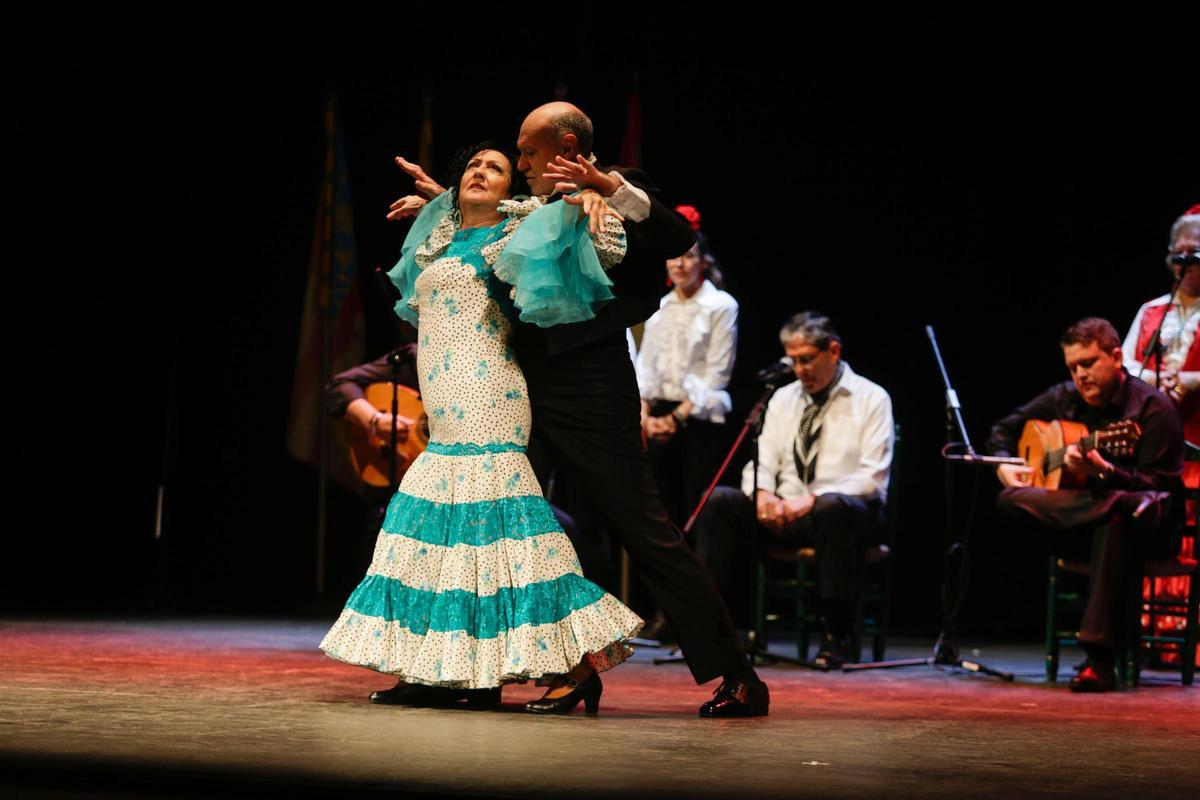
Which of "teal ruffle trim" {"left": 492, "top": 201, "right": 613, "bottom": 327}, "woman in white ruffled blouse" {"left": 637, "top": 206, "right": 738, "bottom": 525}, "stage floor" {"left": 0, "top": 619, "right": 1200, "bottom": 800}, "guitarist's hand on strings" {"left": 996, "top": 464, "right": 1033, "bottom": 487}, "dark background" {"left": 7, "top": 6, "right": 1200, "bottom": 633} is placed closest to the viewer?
"stage floor" {"left": 0, "top": 619, "right": 1200, "bottom": 800}

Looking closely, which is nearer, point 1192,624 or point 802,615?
point 1192,624

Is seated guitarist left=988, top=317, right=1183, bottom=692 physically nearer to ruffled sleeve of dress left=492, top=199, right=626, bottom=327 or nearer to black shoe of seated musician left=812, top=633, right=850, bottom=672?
black shoe of seated musician left=812, top=633, right=850, bottom=672

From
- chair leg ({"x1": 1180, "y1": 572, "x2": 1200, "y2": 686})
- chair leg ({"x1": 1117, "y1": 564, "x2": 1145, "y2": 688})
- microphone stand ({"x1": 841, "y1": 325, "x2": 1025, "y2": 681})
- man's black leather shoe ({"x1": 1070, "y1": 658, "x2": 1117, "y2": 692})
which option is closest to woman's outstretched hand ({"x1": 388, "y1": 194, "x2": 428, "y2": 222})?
microphone stand ({"x1": 841, "y1": 325, "x2": 1025, "y2": 681})

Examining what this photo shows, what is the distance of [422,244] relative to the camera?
3875 mm

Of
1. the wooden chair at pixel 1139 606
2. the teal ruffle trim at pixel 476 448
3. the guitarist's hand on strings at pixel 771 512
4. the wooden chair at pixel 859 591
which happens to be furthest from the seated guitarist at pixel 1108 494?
the teal ruffle trim at pixel 476 448

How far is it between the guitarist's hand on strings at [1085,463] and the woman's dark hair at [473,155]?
206 centimetres

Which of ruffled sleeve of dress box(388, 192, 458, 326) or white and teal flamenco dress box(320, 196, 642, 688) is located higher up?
ruffled sleeve of dress box(388, 192, 458, 326)

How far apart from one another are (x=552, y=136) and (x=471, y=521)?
911 mm

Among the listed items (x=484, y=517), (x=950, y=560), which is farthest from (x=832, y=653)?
(x=484, y=517)

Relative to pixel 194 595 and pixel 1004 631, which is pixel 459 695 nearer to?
pixel 1004 631

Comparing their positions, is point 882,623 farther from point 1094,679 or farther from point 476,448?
point 476,448

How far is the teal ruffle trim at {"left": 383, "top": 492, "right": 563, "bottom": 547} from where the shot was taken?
3.63 m

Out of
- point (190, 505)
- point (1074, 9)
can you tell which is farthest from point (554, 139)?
point (190, 505)

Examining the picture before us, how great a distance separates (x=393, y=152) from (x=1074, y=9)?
3170 millimetres
